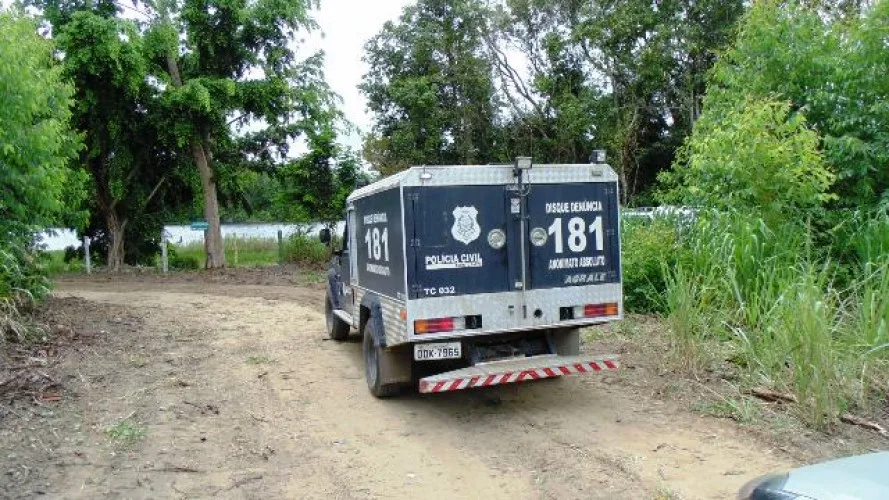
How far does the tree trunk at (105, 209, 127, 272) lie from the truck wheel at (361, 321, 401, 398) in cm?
1742

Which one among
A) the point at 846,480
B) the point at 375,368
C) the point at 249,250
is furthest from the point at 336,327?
the point at 249,250

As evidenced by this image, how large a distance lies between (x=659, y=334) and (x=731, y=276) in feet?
4.36

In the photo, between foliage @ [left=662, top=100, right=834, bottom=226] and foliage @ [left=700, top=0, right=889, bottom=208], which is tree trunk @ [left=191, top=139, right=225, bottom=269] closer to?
foliage @ [left=700, top=0, right=889, bottom=208]

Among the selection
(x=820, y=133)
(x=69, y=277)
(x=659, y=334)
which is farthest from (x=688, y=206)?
(x=69, y=277)

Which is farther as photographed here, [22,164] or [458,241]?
[22,164]

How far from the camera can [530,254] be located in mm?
6688

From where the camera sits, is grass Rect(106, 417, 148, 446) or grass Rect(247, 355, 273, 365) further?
grass Rect(247, 355, 273, 365)

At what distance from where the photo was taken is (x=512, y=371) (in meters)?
6.33

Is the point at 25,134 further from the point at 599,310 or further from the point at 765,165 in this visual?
the point at 765,165

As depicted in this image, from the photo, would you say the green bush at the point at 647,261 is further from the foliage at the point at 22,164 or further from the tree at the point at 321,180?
the tree at the point at 321,180

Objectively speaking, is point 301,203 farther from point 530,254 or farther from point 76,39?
point 530,254

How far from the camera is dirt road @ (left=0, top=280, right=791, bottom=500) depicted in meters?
5.11

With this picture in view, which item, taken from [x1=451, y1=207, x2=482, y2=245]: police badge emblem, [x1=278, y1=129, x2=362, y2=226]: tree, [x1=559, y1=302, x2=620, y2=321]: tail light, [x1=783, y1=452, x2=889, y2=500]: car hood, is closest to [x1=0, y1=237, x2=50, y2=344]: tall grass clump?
[x1=451, y1=207, x2=482, y2=245]: police badge emblem

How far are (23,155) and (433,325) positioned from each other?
761 centimetres
